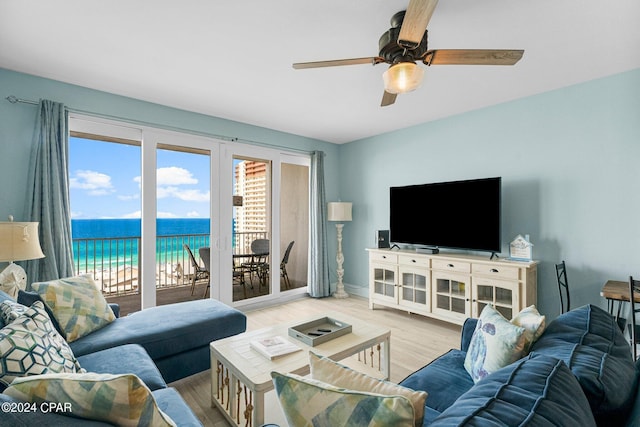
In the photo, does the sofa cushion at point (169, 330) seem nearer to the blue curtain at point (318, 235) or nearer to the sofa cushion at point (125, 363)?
the sofa cushion at point (125, 363)

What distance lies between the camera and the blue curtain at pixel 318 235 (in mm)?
4844

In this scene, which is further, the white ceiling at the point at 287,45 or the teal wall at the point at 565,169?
the teal wall at the point at 565,169

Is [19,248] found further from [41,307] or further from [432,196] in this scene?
[432,196]

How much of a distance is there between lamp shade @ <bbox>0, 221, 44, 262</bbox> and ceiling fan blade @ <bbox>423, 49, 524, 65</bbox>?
3.09 meters

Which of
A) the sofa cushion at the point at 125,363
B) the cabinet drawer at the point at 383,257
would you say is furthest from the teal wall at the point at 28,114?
the cabinet drawer at the point at 383,257

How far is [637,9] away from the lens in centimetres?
187

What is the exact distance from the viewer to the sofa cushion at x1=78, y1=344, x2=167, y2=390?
1598 millimetres

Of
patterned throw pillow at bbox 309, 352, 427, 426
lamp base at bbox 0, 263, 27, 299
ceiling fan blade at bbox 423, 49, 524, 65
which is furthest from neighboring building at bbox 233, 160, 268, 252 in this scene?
patterned throw pillow at bbox 309, 352, 427, 426

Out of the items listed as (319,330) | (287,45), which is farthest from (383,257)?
(287,45)

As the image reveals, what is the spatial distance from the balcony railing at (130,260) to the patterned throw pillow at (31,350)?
9.50ft

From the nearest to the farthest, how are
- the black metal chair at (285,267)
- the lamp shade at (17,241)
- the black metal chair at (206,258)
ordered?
the lamp shade at (17,241)
the black metal chair at (206,258)
the black metal chair at (285,267)

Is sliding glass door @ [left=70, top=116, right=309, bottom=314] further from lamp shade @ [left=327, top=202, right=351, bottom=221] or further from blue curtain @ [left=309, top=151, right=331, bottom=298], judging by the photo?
lamp shade @ [left=327, top=202, right=351, bottom=221]

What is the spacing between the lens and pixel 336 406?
0.74 metres

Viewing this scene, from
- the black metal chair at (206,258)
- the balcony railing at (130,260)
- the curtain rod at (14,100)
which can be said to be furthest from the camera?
the balcony railing at (130,260)
